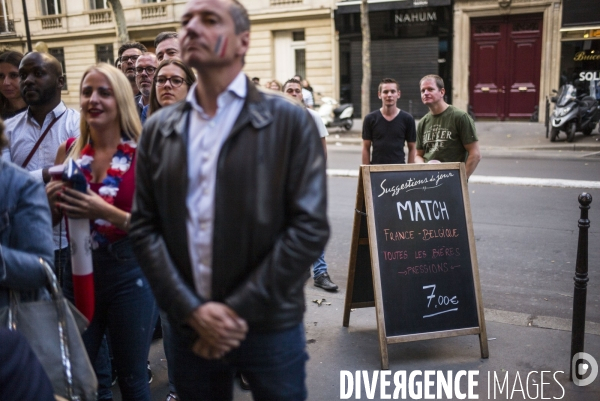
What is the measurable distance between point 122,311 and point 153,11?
26.4 metres

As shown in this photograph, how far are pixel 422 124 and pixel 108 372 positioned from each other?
383cm

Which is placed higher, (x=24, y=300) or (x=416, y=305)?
(x=24, y=300)

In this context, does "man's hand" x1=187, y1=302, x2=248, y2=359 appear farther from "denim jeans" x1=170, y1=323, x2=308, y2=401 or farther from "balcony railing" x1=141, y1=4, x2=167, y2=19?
"balcony railing" x1=141, y1=4, x2=167, y2=19

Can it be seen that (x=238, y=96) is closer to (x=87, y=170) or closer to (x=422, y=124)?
(x=87, y=170)

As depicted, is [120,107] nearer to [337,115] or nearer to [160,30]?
[337,115]

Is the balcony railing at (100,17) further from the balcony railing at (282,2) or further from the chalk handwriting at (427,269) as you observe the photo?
the chalk handwriting at (427,269)

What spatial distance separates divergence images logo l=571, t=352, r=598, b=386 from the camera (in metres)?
3.63

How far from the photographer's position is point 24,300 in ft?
6.95

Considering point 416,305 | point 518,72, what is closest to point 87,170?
point 416,305

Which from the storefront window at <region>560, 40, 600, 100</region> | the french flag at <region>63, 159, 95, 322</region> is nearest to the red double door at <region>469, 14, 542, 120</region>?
the storefront window at <region>560, 40, 600, 100</region>

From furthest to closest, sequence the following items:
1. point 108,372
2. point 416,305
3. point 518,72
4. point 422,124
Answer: point 518,72, point 422,124, point 416,305, point 108,372

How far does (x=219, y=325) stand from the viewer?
1884 millimetres

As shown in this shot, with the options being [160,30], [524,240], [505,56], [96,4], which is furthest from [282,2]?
[524,240]

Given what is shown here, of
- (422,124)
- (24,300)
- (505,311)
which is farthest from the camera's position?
(422,124)
